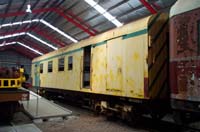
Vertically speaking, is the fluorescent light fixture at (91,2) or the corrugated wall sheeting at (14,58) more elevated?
the fluorescent light fixture at (91,2)

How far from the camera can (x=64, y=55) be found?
13344 mm

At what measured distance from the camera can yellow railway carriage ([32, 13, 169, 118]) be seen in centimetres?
660

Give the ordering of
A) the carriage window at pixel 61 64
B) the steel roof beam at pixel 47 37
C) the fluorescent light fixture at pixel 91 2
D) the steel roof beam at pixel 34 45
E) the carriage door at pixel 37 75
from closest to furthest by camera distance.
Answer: the carriage window at pixel 61 64, the fluorescent light fixture at pixel 91 2, the carriage door at pixel 37 75, the steel roof beam at pixel 47 37, the steel roof beam at pixel 34 45

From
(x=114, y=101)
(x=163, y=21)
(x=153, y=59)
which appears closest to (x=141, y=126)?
(x=114, y=101)

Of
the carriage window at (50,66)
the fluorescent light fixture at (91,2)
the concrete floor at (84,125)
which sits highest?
the fluorescent light fixture at (91,2)

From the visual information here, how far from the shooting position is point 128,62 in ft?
24.3

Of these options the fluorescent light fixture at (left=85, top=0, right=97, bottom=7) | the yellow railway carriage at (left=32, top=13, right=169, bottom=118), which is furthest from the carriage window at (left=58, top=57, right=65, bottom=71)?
the fluorescent light fixture at (left=85, top=0, right=97, bottom=7)

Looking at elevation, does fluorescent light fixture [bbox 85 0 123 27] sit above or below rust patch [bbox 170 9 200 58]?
above

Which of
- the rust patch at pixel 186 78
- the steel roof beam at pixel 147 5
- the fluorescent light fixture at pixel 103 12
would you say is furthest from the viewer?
the fluorescent light fixture at pixel 103 12

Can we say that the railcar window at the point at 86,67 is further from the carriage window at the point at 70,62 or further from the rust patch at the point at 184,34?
the rust patch at the point at 184,34

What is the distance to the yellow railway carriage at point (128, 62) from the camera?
6598 mm

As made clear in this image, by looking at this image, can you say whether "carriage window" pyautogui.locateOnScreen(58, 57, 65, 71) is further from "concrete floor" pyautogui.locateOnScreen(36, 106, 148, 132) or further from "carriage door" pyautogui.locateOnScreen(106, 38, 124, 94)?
"carriage door" pyautogui.locateOnScreen(106, 38, 124, 94)

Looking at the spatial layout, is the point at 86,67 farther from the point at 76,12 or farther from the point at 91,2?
the point at 76,12

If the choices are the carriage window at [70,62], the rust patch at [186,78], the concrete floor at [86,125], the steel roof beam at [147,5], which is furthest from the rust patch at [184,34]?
the steel roof beam at [147,5]
